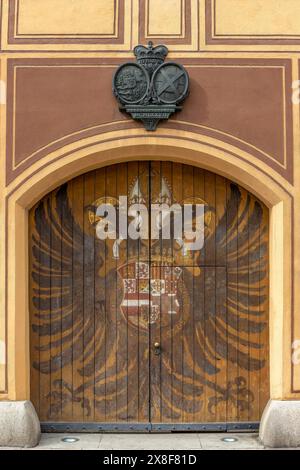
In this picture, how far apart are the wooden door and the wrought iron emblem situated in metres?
0.69

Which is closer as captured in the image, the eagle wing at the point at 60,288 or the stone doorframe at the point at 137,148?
the stone doorframe at the point at 137,148

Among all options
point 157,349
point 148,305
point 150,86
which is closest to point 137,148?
point 150,86

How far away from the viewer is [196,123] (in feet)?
24.1

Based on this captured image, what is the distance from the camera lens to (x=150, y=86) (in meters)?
7.32

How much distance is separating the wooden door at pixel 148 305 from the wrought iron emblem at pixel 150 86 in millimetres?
690

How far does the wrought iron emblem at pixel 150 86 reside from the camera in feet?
23.9

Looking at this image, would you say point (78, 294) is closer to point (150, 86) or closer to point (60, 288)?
point (60, 288)

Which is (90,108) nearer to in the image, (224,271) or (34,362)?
(224,271)

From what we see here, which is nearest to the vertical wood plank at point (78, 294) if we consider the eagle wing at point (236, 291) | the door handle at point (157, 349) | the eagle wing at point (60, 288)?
the eagle wing at point (60, 288)

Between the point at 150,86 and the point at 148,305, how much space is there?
2272 millimetres

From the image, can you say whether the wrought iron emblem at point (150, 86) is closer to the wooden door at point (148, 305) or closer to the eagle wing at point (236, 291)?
the wooden door at point (148, 305)

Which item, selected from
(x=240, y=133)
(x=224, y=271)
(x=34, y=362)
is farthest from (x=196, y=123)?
(x=34, y=362)

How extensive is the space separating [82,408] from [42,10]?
4.14 meters

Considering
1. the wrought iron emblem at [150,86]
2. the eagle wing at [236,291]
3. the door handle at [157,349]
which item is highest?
the wrought iron emblem at [150,86]
